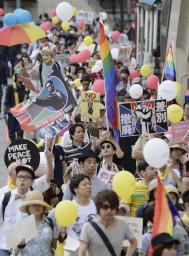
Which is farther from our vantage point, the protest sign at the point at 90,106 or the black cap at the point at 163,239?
the protest sign at the point at 90,106

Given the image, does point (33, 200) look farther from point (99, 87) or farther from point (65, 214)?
point (99, 87)

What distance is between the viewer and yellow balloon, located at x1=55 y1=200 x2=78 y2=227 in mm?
9344

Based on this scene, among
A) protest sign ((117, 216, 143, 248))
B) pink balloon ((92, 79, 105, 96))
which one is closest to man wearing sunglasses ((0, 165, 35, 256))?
protest sign ((117, 216, 143, 248))

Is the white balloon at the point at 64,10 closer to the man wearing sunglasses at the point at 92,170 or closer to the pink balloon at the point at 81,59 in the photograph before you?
the pink balloon at the point at 81,59

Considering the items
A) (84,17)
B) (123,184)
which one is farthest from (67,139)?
(84,17)

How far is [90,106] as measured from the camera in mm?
15219

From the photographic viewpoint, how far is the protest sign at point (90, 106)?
15.1 metres

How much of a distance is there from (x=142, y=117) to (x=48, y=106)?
4.22 feet

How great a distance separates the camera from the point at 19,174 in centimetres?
1052

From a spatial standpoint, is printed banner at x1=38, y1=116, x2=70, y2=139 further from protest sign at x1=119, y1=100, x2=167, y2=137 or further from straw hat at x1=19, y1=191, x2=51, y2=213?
straw hat at x1=19, y1=191, x2=51, y2=213

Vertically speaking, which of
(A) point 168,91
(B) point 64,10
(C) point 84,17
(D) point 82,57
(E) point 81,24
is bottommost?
(A) point 168,91

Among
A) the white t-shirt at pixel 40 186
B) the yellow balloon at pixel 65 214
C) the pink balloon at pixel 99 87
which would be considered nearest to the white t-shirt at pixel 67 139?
the white t-shirt at pixel 40 186

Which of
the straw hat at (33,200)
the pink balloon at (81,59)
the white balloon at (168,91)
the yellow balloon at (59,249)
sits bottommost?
the yellow balloon at (59,249)

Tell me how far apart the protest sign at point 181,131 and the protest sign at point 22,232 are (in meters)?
4.03
